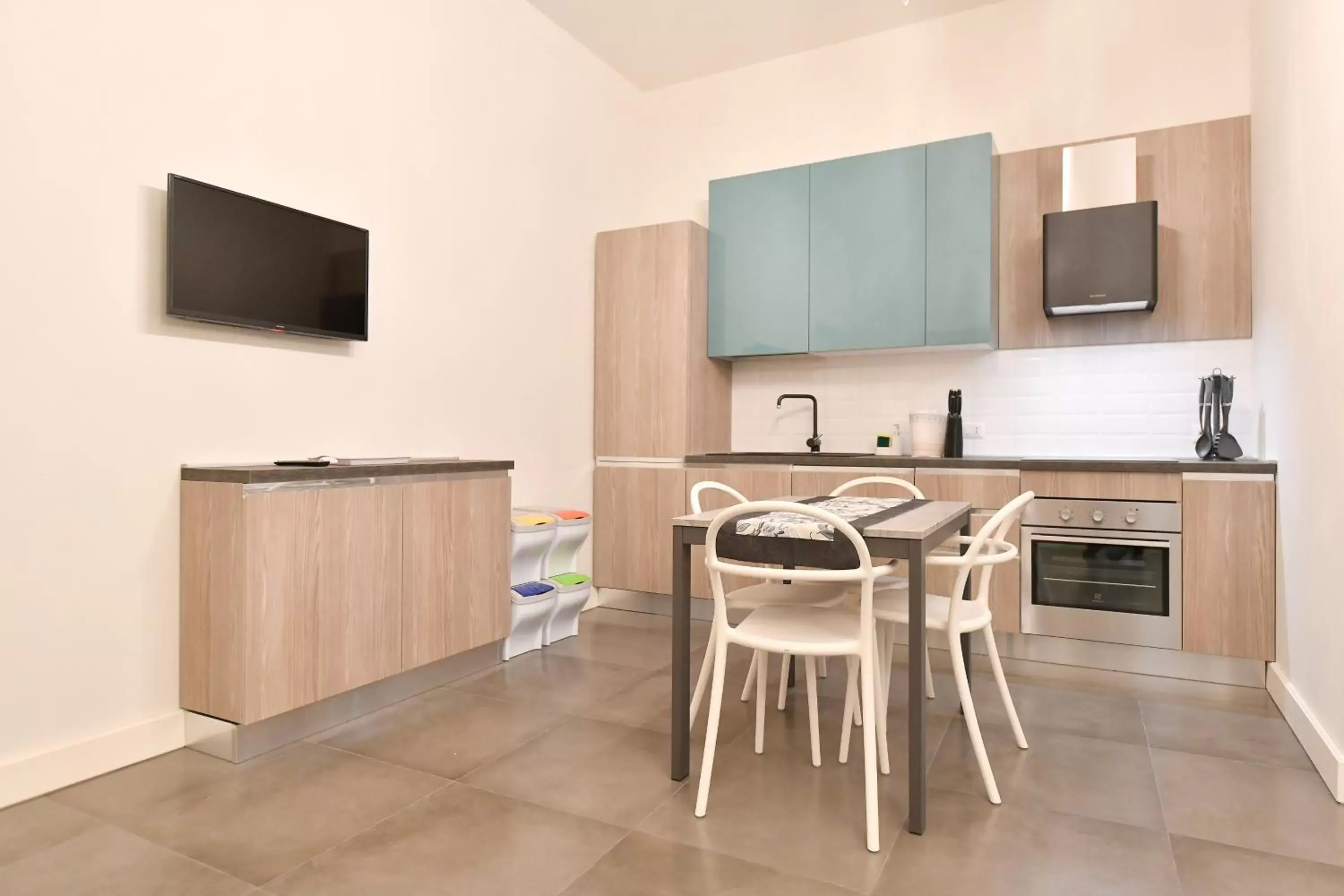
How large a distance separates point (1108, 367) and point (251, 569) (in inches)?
154

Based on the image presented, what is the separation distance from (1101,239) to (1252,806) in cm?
254

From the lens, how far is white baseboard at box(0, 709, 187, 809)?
217 centimetres

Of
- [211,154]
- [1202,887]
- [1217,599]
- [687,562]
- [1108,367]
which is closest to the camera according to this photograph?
[1202,887]

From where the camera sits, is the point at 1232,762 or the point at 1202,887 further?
the point at 1232,762

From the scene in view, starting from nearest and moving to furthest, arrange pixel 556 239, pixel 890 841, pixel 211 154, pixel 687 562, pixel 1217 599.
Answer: pixel 890 841 → pixel 687 562 → pixel 211 154 → pixel 1217 599 → pixel 556 239

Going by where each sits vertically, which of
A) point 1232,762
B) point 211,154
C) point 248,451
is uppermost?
point 211,154

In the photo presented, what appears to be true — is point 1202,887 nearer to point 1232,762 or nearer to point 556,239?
point 1232,762

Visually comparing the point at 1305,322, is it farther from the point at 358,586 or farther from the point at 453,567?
the point at 358,586

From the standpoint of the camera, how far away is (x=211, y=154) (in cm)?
271

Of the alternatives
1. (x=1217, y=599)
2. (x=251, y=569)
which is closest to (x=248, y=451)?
(x=251, y=569)

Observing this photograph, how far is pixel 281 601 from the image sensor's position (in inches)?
98.6

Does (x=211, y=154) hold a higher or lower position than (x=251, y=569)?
higher

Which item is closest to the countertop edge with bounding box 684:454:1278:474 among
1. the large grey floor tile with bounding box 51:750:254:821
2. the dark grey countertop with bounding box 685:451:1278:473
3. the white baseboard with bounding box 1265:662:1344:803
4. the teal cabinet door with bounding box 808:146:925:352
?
the dark grey countertop with bounding box 685:451:1278:473

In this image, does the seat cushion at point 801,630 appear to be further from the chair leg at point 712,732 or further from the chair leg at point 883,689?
the chair leg at point 883,689
